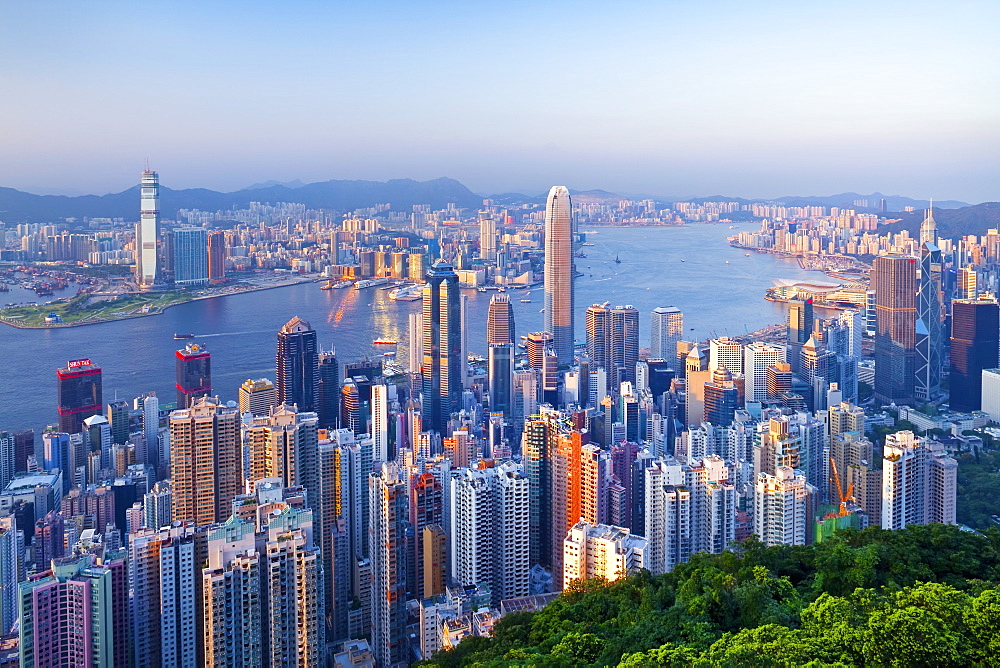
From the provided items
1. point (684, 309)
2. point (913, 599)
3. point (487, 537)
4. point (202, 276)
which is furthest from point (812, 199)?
point (913, 599)

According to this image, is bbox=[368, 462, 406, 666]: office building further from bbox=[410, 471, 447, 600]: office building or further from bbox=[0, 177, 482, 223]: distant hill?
bbox=[0, 177, 482, 223]: distant hill

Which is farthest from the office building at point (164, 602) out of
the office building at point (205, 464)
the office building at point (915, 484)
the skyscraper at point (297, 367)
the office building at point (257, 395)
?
the skyscraper at point (297, 367)

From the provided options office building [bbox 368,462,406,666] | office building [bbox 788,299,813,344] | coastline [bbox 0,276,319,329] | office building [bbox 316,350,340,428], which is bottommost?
office building [bbox 368,462,406,666]

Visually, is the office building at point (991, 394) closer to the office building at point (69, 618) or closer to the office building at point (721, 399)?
the office building at point (721, 399)

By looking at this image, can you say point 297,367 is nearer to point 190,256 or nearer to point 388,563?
point 190,256

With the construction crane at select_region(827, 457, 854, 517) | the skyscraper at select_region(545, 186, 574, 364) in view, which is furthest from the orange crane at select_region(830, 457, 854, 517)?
the skyscraper at select_region(545, 186, 574, 364)

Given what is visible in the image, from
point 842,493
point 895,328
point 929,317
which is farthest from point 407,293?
point 842,493

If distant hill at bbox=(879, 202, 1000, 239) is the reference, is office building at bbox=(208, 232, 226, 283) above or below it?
below
